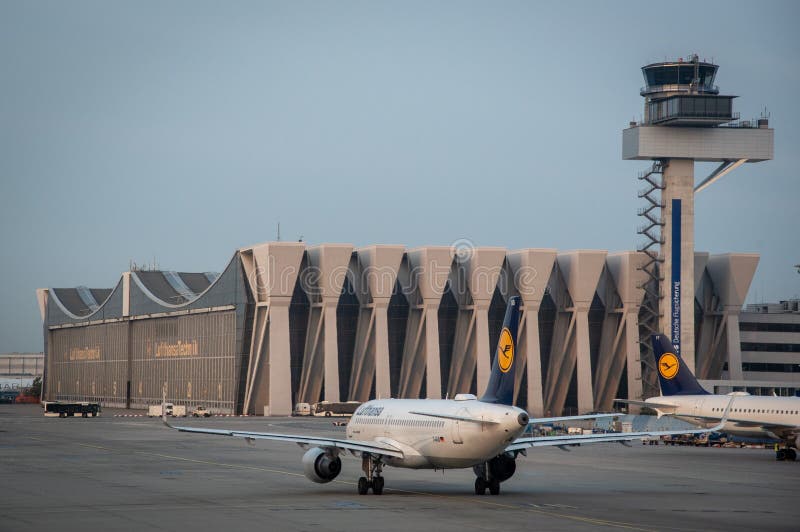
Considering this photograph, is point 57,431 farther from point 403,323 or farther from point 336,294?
point 403,323

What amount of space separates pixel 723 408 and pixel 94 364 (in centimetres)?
13184

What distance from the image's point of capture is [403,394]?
134m

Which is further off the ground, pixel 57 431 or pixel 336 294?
pixel 336 294

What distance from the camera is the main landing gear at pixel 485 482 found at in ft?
136

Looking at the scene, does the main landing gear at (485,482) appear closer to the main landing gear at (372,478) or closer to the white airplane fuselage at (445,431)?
the white airplane fuselage at (445,431)

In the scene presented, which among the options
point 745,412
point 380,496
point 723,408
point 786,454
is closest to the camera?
point 380,496

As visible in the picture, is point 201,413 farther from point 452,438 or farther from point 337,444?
point 452,438

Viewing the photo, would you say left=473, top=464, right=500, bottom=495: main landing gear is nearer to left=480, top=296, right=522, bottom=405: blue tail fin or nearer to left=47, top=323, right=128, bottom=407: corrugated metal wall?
left=480, top=296, right=522, bottom=405: blue tail fin

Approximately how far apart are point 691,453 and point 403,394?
211ft

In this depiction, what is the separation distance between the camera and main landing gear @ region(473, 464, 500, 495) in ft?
136

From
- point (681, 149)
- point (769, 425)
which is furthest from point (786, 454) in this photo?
point (681, 149)

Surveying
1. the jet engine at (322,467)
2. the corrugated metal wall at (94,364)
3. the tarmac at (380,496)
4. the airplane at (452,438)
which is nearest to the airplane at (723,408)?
the tarmac at (380,496)

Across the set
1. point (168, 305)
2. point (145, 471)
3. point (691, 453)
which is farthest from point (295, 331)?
point (145, 471)

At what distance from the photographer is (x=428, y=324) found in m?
126
